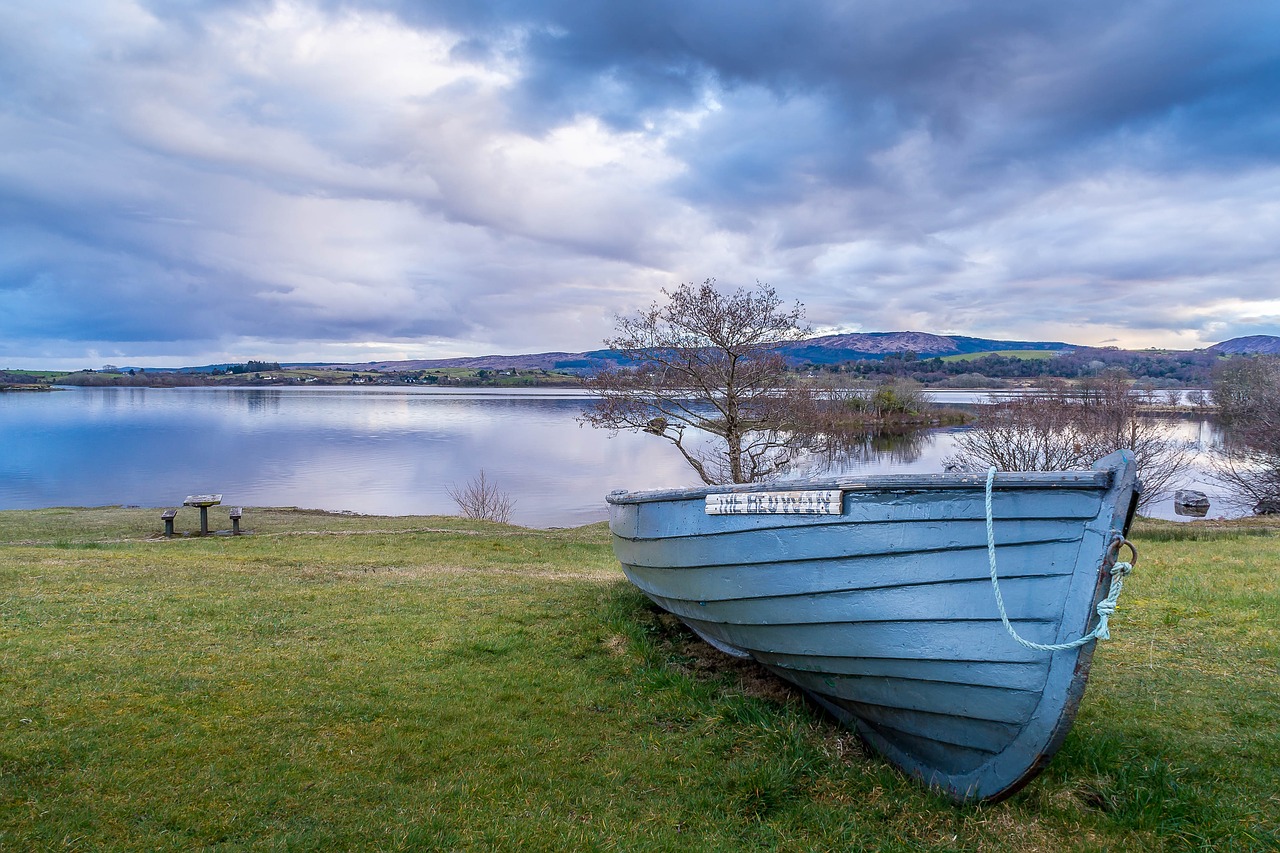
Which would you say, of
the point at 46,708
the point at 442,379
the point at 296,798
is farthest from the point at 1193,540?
the point at 442,379

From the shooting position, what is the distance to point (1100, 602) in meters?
3.36

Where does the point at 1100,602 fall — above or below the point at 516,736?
above

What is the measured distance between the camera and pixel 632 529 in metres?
6.42

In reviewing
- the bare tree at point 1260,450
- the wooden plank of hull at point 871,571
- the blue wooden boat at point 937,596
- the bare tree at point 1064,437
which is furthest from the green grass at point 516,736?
the bare tree at point 1260,450

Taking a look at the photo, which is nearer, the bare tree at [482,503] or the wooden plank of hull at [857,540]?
the wooden plank of hull at [857,540]

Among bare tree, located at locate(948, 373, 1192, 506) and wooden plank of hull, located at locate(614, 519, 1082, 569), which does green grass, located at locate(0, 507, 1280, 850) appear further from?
bare tree, located at locate(948, 373, 1192, 506)

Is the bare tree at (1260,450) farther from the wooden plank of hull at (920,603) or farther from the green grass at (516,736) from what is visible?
the wooden plank of hull at (920,603)

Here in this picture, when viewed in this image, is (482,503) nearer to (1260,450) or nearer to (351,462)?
(351,462)

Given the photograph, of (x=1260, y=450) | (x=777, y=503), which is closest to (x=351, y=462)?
(x=777, y=503)

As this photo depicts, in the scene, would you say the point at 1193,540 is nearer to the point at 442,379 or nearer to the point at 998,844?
the point at 998,844

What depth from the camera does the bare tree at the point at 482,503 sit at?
2969 cm

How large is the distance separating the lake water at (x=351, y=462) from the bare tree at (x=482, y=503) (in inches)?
24.5

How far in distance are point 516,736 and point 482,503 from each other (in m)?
26.1

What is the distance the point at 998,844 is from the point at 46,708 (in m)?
6.11
